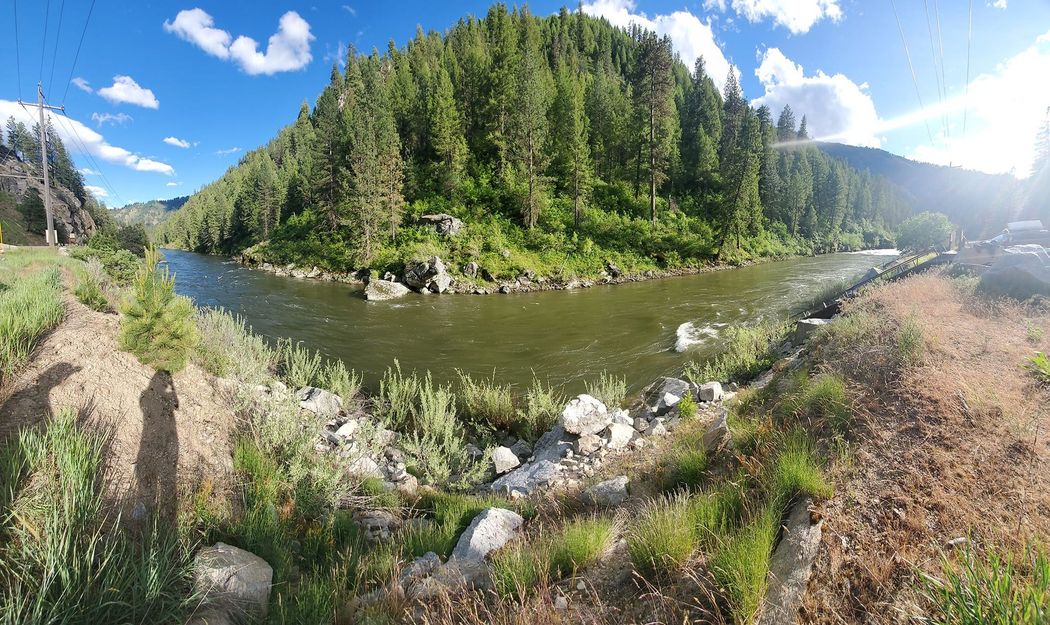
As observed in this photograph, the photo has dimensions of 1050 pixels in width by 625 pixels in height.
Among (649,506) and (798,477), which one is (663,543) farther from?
(798,477)

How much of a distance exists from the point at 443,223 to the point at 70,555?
34363 mm

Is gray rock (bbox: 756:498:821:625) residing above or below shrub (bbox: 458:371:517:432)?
above

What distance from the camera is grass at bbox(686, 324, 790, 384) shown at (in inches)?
395

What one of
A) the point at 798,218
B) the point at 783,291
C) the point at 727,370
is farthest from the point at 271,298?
the point at 798,218

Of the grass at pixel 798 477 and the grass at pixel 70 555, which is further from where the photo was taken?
the grass at pixel 798 477

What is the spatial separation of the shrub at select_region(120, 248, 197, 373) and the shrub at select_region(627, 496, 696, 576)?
19.8 ft

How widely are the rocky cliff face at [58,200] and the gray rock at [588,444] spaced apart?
85517mm

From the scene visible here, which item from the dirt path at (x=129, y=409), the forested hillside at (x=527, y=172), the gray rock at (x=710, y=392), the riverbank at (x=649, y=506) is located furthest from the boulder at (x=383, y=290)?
the gray rock at (x=710, y=392)

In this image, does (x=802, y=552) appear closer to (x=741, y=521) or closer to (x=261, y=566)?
(x=741, y=521)

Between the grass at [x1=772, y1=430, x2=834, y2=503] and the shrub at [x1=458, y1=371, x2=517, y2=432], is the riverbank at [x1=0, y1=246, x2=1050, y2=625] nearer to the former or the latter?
the grass at [x1=772, y1=430, x2=834, y2=503]

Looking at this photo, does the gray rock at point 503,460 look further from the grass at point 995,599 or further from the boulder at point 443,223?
the boulder at point 443,223

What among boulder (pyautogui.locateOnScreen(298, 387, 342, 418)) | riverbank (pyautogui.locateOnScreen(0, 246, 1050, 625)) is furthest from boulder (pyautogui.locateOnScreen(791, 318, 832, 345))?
boulder (pyautogui.locateOnScreen(298, 387, 342, 418))

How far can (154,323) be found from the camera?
202 inches

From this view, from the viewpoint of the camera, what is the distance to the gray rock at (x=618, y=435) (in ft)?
22.6
